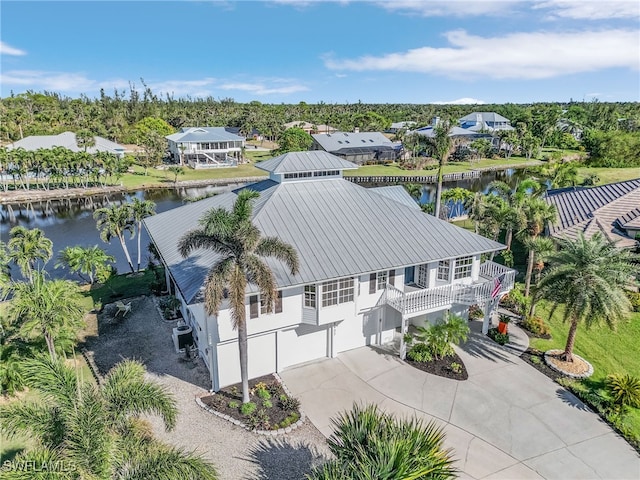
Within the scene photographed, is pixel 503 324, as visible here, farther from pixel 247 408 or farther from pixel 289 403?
pixel 247 408

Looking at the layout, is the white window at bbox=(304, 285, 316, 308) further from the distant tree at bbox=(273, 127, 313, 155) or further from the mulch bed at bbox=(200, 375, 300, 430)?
the distant tree at bbox=(273, 127, 313, 155)

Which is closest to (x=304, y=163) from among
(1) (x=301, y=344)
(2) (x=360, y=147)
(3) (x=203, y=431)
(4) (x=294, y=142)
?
(1) (x=301, y=344)

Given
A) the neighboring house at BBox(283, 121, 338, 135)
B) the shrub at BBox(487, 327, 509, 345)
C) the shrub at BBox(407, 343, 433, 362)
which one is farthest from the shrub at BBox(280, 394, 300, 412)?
the neighboring house at BBox(283, 121, 338, 135)

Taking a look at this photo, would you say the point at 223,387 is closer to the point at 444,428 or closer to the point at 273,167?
the point at 444,428

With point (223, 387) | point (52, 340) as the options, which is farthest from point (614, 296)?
point (52, 340)

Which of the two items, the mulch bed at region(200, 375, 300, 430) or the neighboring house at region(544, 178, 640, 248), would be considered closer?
the mulch bed at region(200, 375, 300, 430)

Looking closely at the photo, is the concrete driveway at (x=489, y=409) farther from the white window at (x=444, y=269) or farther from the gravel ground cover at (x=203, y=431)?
the white window at (x=444, y=269)

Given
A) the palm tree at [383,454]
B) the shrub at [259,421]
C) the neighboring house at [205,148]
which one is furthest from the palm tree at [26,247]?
the neighboring house at [205,148]
